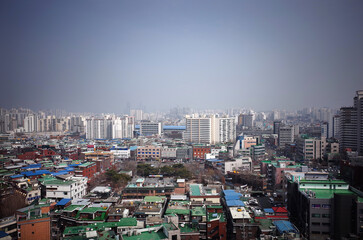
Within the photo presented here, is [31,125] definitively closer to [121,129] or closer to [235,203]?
[121,129]

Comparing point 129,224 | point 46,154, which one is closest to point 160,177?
point 129,224

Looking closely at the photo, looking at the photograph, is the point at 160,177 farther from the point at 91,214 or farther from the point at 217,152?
the point at 217,152

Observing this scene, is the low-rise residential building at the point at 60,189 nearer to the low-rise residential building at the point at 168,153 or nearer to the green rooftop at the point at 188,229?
the green rooftop at the point at 188,229

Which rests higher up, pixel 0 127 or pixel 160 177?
pixel 0 127

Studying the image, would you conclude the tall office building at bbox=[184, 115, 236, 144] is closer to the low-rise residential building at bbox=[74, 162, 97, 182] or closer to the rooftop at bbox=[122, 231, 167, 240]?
the low-rise residential building at bbox=[74, 162, 97, 182]

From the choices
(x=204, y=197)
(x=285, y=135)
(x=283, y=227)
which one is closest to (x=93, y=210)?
(x=204, y=197)
